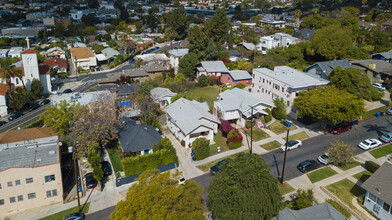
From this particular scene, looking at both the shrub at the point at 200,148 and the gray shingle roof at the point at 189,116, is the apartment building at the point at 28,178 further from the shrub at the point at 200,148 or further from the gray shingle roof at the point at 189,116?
the gray shingle roof at the point at 189,116

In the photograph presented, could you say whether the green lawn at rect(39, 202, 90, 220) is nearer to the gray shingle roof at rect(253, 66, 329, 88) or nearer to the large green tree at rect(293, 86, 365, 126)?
the large green tree at rect(293, 86, 365, 126)

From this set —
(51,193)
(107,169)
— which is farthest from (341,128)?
(51,193)

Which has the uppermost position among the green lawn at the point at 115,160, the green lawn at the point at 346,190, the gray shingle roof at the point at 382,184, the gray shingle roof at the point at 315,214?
the gray shingle roof at the point at 382,184

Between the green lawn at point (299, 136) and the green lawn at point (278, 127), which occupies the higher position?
the green lawn at point (278, 127)

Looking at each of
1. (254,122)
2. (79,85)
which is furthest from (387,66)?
(79,85)

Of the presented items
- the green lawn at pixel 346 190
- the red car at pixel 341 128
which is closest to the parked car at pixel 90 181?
the green lawn at pixel 346 190

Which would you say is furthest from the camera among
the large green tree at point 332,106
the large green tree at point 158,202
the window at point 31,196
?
the large green tree at point 332,106
